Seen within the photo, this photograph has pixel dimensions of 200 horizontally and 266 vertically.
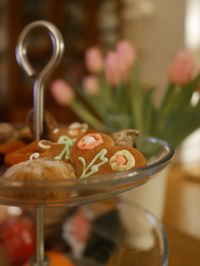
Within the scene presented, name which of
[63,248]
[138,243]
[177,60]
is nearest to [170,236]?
[138,243]

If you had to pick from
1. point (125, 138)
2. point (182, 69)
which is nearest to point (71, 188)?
point (125, 138)

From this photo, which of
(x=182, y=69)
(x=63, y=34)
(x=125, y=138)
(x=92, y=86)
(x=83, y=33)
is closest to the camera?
(x=125, y=138)

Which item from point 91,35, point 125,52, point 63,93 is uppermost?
point 125,52

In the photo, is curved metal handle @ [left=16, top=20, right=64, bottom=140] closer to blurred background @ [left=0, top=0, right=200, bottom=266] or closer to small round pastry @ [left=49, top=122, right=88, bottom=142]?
small round pastry @ [left=49, top=122, right=88, bottom=142]

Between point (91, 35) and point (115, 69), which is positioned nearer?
point (115, 69)

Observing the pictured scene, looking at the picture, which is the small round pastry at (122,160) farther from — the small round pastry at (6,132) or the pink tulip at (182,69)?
the pink tulip at (182,69)

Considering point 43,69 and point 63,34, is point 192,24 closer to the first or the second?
point 63,34
